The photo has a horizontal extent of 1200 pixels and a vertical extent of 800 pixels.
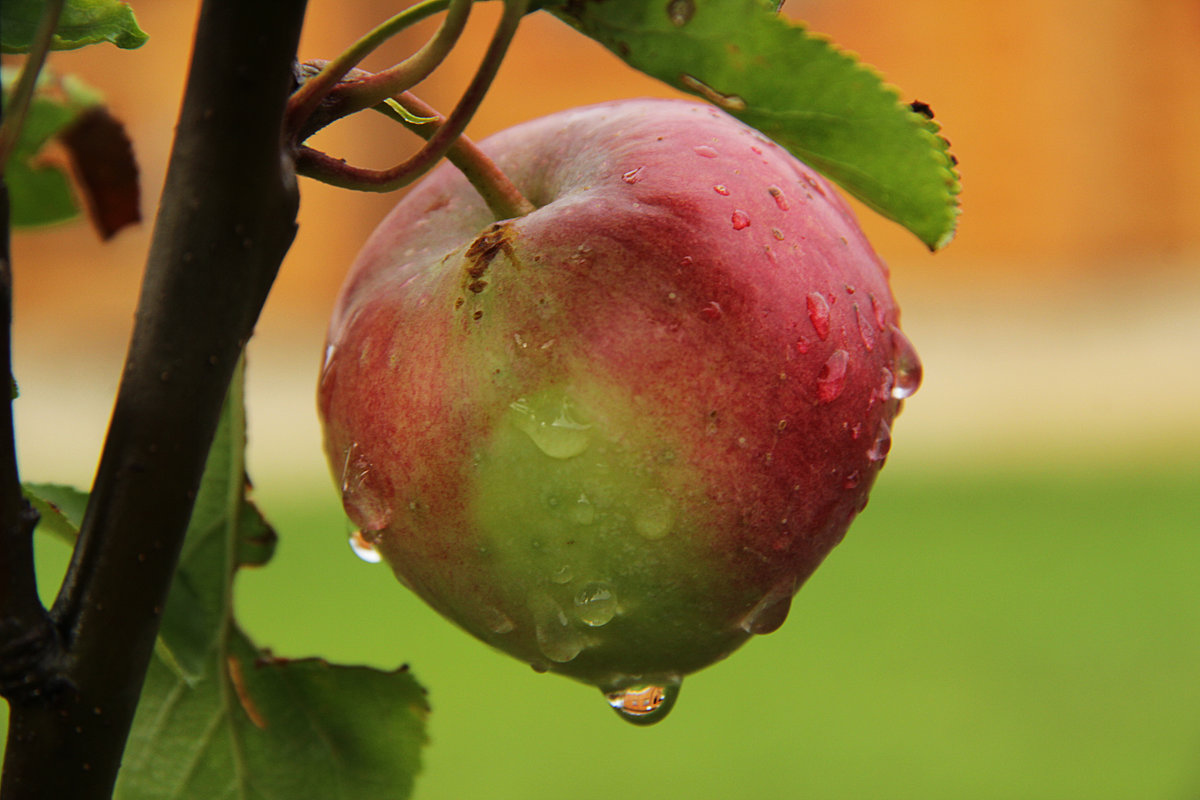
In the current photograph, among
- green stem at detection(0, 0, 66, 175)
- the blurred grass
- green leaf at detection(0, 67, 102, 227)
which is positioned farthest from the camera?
the blurred grass

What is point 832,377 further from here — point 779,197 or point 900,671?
point 900,671

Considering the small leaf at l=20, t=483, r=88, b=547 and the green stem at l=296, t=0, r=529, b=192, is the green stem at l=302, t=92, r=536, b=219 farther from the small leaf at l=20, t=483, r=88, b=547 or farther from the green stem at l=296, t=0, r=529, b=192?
the small leaf at l=20, t=483, r=88, b=547

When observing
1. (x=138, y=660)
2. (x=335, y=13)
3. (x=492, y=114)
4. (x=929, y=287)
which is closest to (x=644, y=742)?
(x=138, y=660)

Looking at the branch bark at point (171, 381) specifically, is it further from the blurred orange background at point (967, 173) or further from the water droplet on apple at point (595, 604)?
the blurred orange background at point (967, 173)

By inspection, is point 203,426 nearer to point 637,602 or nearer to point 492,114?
point 637,602

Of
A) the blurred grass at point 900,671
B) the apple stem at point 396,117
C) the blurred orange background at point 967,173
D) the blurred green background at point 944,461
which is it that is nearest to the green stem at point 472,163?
the apple stem at point 396,117

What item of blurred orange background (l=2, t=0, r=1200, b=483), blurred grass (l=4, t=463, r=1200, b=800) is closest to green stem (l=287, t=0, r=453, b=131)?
blurred grass (l=4, t=463, r=1200, b=800)
